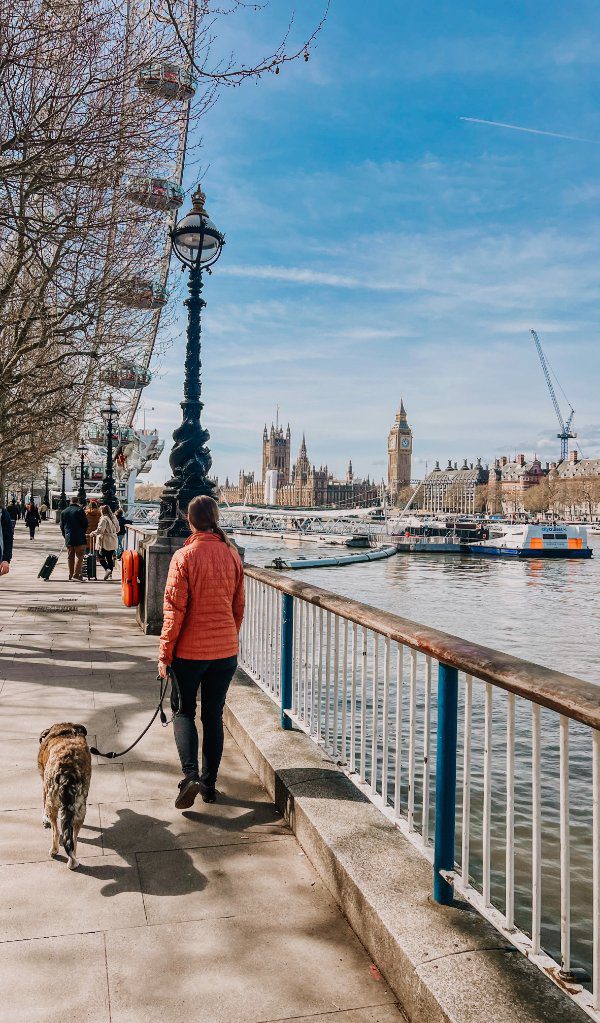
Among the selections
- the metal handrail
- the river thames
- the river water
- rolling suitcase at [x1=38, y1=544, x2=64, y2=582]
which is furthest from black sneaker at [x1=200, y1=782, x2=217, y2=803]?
the river thames

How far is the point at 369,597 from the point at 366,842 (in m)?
31.1

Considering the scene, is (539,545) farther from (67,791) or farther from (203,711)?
(67,791)

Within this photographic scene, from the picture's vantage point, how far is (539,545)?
7431cm

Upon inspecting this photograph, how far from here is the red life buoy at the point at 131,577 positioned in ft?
30.9

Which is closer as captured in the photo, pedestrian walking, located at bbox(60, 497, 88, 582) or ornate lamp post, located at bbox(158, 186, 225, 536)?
ornate lamp post, located at bbox(158, 186, 225, 536)

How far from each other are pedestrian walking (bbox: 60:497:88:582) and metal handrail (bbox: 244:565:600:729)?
13.2 metres

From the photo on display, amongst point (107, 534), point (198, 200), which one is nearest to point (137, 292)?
point (198, 200)

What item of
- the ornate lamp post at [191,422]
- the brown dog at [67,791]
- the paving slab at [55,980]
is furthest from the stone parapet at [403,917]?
the ornate lamp post at [191,422]

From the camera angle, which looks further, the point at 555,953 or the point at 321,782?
the point at 555,953

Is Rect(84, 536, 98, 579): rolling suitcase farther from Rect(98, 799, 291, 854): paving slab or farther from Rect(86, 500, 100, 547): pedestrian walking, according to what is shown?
Rect(98, 799, 291, 854): paving slab

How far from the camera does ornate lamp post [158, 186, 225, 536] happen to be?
8.51 meters

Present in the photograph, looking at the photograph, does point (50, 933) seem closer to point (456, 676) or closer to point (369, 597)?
point (456, 676)

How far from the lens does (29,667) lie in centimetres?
774

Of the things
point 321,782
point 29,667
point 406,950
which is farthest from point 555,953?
point 29,667
